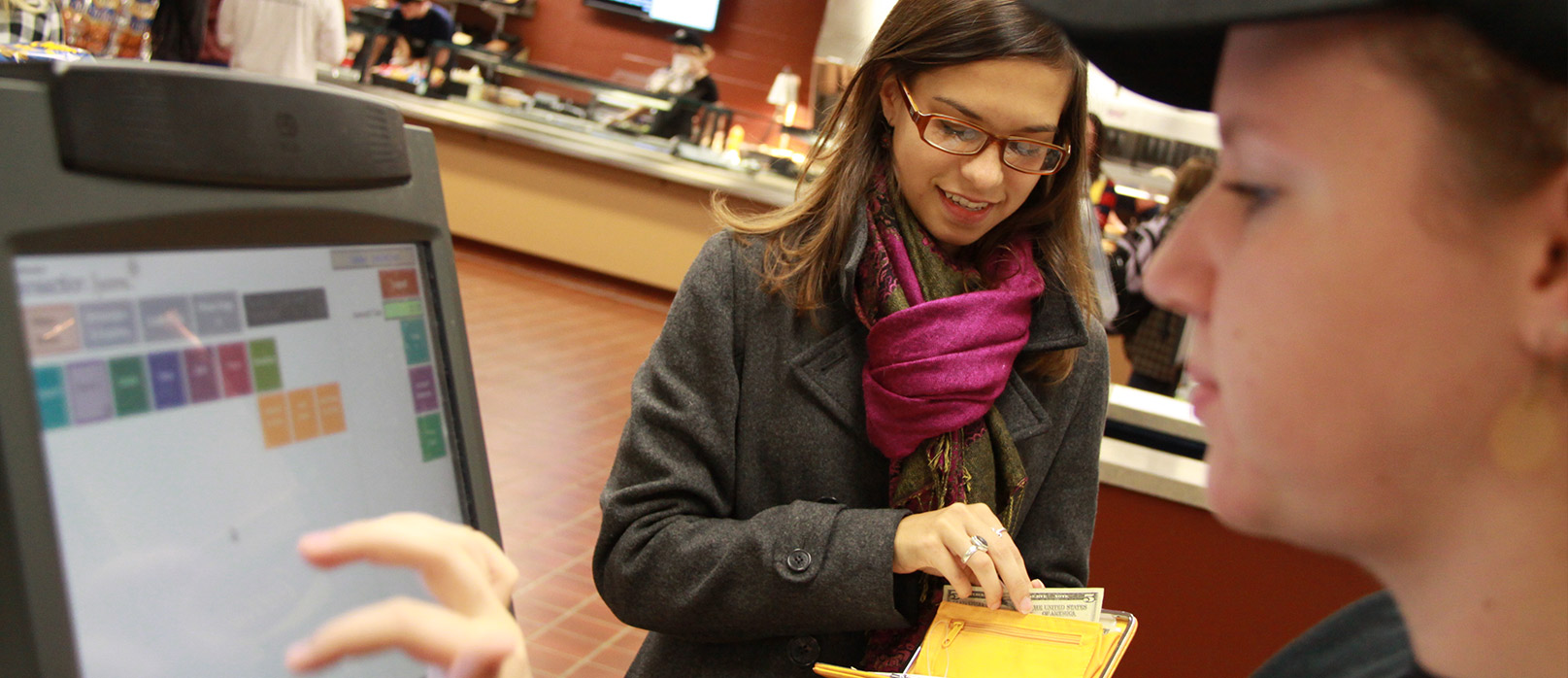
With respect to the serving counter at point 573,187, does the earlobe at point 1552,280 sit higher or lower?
higher

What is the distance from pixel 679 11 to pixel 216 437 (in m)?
9.62

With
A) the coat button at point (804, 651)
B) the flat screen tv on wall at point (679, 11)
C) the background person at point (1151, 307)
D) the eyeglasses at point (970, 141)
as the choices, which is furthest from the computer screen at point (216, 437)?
the flat screen tv on wall at point (679, 11)

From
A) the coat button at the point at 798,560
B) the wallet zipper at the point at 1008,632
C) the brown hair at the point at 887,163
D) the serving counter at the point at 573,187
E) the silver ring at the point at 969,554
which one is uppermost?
the brown hair at the point at 887,163

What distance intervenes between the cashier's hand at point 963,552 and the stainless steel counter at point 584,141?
5611 mm

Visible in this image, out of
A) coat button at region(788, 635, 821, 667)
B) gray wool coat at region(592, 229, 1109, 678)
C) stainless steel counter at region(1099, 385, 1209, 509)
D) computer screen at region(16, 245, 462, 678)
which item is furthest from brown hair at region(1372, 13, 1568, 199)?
stainless steel counter at region(1099, 385, 1209, 509)

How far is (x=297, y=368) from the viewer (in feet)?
1.99

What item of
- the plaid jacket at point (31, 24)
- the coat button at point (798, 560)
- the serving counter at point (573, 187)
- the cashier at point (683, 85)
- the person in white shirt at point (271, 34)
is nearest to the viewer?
the coat button at point (798, 560)

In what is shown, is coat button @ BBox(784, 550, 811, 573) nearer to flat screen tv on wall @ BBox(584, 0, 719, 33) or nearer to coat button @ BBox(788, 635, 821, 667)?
coat button @ BBox(788, 635, 821, 667)

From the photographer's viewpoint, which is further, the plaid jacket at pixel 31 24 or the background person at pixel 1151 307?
the background person at pixel 1151 307

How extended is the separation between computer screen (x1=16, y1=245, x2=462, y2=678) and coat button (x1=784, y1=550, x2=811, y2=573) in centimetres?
61

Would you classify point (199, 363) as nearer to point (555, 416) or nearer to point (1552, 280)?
point (1552, 280)

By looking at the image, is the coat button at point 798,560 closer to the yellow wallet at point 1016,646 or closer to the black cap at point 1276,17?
the yellow wallet at point 1016,646

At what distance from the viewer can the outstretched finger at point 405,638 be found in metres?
0.43

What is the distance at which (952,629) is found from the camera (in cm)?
115
